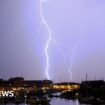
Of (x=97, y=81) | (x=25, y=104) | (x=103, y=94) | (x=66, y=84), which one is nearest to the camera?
(x=25, y=104)

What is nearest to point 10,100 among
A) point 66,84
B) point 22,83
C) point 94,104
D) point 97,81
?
point 94,104

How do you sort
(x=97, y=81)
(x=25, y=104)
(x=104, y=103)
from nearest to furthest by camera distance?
1. (x=104, y=103)
2. (x=25, y=104)
3. (x=97, y=81)

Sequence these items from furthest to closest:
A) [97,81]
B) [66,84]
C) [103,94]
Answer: [66,84] < [97,81] < [103,94]

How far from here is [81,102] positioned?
56938mm

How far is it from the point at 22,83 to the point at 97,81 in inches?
1668

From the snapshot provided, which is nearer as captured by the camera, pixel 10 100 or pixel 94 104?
pixel 94 104

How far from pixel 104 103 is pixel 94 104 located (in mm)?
2192

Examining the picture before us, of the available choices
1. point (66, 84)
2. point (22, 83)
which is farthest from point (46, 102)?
point (66, 84)

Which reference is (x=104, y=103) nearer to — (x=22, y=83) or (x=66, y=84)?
(x=22, y=83)

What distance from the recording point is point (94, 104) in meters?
52.2

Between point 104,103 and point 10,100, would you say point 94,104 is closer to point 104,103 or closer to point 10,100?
point 104,103

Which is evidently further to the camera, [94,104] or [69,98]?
[69,98]

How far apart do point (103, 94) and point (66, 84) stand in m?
82.7

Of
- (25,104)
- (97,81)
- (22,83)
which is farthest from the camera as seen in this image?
(22,83)
